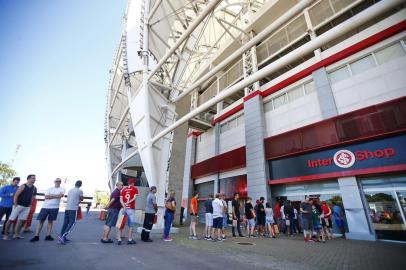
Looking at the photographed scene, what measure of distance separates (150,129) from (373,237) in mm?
11833

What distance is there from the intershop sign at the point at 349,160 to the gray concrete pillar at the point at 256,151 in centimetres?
98

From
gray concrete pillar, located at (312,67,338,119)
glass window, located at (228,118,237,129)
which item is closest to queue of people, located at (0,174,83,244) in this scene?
gray concrete pillar, located at (312,67,338,119)

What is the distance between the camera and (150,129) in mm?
11297

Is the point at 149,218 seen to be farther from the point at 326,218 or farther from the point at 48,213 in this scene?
the point at 326,218

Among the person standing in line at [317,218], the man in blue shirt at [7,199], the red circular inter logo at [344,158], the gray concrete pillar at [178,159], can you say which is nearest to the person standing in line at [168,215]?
the man in blue shirt at [7,199]

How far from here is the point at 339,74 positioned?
11219mm

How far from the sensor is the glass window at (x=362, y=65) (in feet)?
32.9

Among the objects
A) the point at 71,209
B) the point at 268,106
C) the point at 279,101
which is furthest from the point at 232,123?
the point at 71,209

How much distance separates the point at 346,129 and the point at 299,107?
11.2 feet

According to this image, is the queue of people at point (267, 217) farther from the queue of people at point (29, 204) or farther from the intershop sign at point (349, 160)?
the queue of people at point (29, 204)

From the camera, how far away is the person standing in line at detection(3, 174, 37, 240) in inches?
220

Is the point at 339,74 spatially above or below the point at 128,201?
above

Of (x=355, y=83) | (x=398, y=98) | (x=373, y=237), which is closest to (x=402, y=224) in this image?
(x=373, y=237)

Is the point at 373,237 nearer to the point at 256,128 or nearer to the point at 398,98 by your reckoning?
the point at 398,98
